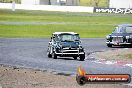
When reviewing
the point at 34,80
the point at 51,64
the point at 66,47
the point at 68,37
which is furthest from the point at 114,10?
the point at 34,80

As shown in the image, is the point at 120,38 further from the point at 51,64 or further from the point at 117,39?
the point at 51,64

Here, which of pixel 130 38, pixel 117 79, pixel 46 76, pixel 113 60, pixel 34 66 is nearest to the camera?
pixel 117 79

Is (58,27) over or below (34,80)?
below

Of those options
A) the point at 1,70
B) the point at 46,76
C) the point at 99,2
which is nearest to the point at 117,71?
the point at 46,76

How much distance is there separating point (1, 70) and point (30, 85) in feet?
14.0

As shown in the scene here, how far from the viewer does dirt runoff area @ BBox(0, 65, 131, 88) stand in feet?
45.5

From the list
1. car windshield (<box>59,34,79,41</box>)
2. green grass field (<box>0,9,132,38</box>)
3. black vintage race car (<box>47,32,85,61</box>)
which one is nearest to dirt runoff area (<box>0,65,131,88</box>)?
black vintage race car (<box>47,32,85,61</box>)

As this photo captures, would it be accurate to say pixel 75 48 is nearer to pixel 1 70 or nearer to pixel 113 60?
pixel 113 60

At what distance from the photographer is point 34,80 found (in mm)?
15141

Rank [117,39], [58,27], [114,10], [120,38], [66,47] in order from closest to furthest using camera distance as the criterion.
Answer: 1. [66,47]
2. [120,38]
3. [117,39]
4. [58,27]
5. [114,10]

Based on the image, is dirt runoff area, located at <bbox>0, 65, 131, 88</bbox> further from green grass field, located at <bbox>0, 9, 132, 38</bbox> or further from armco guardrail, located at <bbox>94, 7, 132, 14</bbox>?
armco guardrail, located at <bbox>94, 7, 132, 14</bbox>

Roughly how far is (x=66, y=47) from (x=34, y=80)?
7.92 meters

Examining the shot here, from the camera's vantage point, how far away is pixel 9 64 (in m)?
20.5

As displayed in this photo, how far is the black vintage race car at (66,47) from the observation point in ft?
75.1
